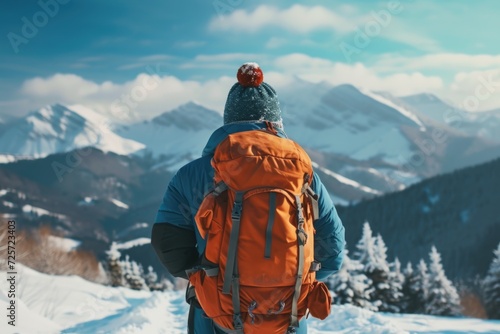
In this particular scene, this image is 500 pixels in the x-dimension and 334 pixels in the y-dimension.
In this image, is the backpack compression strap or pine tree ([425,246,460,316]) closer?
the backpack compression strap

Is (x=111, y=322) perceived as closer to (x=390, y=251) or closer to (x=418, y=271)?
(x=418, y=271)

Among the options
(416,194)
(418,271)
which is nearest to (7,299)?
(418,271)

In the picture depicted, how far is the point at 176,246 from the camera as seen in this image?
125 inches

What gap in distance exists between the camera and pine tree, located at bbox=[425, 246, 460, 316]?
1277 inches

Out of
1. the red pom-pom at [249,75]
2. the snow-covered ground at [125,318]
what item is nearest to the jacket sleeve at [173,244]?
the red pom-pom at [249,75]

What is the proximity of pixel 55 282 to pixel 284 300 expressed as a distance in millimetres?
17726

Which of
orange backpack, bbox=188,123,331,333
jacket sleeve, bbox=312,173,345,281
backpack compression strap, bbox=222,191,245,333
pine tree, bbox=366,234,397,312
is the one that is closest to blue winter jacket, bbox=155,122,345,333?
jacket sleeve, bbox=312,173,345,281

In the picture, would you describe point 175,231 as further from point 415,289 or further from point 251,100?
point 415,289

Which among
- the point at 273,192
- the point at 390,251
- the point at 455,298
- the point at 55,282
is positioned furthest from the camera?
the point at 390,251

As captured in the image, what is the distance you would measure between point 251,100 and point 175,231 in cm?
102

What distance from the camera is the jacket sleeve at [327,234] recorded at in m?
3.18

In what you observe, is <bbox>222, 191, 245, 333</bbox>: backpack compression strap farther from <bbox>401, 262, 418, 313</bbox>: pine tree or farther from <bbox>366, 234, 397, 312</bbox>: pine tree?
<bbox>401, 262, 418, 313</bbox>: pine tree

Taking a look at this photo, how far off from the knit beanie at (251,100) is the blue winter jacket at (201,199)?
0.13 m

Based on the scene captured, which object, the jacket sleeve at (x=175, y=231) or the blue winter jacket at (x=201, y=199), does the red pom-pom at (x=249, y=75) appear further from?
the jacket sleeve at (x=175, y=231)
